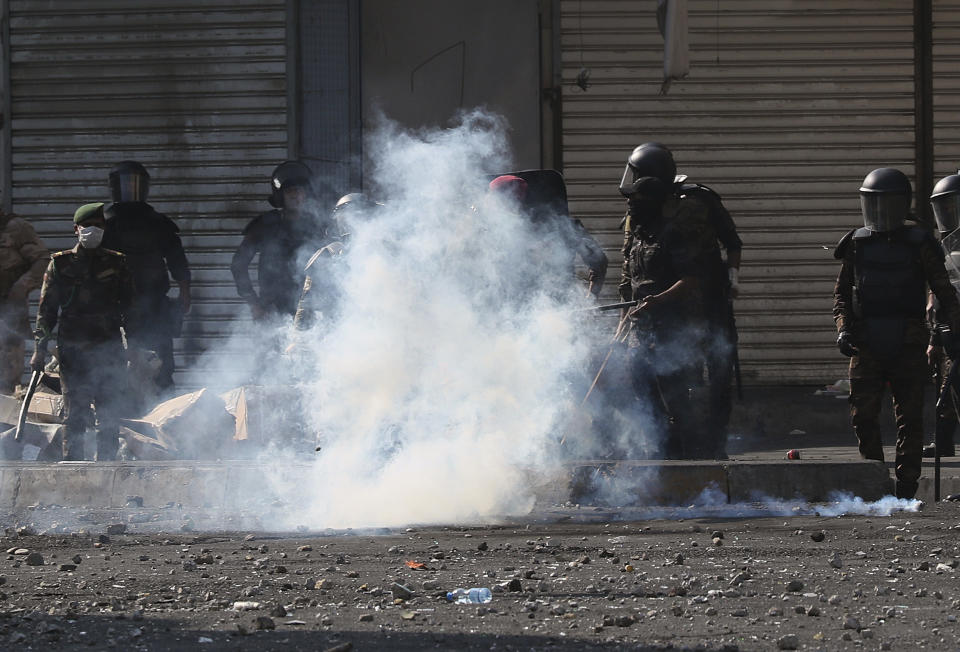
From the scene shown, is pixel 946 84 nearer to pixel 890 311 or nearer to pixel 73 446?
pixel 890 311

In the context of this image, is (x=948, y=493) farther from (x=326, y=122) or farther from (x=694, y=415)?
(x=326, y=122)

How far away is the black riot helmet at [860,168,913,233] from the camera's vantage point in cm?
759

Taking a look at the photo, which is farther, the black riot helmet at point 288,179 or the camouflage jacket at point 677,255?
A: the black riot helmet at point 288,179

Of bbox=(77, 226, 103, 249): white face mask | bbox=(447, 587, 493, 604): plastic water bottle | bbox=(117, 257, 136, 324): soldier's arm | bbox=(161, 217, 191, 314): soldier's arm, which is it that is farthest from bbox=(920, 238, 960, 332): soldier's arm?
bbox=(161, 217, 191, 314): soldier's arm

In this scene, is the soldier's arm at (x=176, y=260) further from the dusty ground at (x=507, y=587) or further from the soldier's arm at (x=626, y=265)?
the dusty ground at (x=507, y=587)

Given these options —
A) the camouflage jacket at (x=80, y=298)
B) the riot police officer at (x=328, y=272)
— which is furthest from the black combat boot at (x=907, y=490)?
the camouflage jacket at (x=80, y=298)

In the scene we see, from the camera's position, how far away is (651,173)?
843 centimetres

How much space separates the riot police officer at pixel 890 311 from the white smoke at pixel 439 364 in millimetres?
1535

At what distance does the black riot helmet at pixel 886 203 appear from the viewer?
759 cm

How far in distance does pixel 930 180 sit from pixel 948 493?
569cm

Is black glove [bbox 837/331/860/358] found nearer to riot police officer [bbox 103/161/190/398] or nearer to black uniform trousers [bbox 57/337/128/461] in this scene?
black uniform trousers [bbox 57/337/128/461]

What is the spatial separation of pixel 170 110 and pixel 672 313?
20.9 ft

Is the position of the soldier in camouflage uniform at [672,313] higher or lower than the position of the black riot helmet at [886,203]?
lower

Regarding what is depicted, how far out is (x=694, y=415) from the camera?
8.11m
